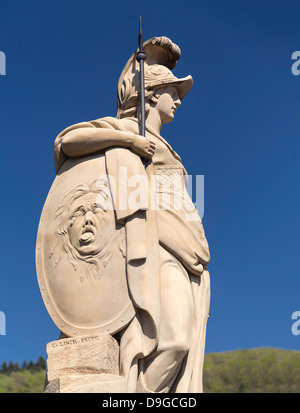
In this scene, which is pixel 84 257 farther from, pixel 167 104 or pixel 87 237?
pixel 167 104

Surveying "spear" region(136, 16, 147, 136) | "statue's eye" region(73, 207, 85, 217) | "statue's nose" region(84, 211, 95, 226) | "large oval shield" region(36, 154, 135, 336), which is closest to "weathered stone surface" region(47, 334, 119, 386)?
"large oval shield" region(36, 154, 135, 336)

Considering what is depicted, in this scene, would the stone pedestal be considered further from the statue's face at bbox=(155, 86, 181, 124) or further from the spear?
the statue's face at bbox=(155, 86, 181, 124)

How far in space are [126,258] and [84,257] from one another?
0.47 meters

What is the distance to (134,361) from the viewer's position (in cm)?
719

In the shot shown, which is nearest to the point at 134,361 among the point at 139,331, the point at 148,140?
the point at 139,331

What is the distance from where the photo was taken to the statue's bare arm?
798 centimetres

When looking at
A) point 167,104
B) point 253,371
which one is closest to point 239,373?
point 253,371

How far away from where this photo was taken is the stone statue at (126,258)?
7273 mm

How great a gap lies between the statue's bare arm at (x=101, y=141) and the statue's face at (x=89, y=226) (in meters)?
0.64

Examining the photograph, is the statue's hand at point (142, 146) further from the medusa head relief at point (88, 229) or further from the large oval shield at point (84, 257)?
the medusa head relief at point (88, 229)

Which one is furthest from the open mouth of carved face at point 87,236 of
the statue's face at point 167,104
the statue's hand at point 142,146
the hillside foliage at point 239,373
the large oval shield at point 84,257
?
the hillside foliage at point 239,373

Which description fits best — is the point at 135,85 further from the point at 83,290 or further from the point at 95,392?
the point at 95,392

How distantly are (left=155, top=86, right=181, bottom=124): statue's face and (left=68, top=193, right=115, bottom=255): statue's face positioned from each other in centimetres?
181

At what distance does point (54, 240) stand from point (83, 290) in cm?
73
